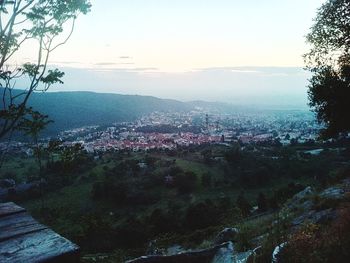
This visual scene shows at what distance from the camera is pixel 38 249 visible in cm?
250

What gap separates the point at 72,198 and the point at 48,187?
30.3ft

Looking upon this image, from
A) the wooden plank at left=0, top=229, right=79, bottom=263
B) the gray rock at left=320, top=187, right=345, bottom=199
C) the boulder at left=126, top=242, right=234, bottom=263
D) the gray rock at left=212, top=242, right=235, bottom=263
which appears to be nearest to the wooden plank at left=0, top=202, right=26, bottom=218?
the wooden plank at left=0, top=229, right=79, bottom=263

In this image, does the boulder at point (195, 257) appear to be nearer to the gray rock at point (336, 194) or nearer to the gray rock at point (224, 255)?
the gray rock at point (224, 255)

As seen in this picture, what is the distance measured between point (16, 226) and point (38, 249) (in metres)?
0.52

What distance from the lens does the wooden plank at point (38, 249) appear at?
2.38 m

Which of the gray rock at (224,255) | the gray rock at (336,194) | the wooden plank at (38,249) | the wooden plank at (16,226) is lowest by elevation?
the gray rock at (336,194)

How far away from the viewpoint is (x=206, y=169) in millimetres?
65625

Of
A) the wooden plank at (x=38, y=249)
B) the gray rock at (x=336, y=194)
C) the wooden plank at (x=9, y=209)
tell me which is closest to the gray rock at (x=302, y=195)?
the gray rock at (x=336, y=194)

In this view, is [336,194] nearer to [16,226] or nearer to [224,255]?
[224,255]

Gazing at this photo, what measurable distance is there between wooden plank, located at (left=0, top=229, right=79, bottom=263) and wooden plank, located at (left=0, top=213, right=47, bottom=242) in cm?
8

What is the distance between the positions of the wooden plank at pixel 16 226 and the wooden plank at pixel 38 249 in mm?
75

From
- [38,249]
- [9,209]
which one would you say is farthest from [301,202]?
[38,249]

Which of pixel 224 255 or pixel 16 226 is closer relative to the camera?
pixel 16 226

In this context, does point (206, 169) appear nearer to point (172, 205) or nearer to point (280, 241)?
point (172, 205)
